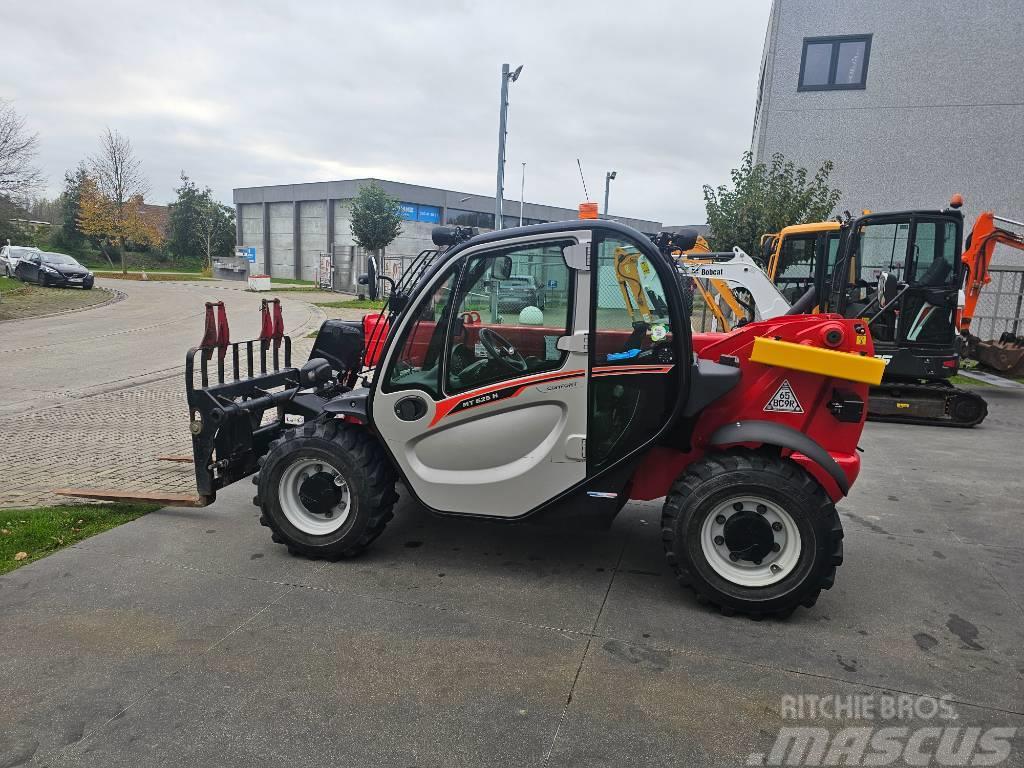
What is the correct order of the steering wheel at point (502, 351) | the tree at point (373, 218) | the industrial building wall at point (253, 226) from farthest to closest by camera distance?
the industrial building wall at point (253, 226) < the tree at point (373, 218) < the steering wheel at point (502, 351)

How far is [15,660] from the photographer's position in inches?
127

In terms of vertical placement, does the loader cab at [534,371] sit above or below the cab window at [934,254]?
below

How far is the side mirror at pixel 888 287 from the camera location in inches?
374

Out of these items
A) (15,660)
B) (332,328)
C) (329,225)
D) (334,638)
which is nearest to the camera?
(15,660)

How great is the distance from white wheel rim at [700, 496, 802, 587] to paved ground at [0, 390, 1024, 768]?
269 millimetres

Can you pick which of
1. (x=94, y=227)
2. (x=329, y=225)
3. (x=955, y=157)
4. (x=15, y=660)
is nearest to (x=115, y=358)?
(x=15, y=660)

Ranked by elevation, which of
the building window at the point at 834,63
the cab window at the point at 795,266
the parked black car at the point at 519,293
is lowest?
the parked black car at the point at 519,293

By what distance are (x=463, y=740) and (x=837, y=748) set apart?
1510mm

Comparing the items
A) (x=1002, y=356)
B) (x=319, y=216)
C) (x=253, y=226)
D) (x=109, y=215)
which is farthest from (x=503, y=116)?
(x=253, y=226)

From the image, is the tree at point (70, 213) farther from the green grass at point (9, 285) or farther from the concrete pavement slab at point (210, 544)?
the concrete pavement slab at point (210, 544)

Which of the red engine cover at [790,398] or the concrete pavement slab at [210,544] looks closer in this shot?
the red engine cover at [790,398]

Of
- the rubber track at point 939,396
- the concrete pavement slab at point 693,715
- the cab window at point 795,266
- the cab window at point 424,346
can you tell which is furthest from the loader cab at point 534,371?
the cab window at point 795,266

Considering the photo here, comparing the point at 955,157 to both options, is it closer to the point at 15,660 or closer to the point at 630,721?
the point at 630,721

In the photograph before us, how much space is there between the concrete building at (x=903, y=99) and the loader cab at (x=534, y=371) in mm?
17936
